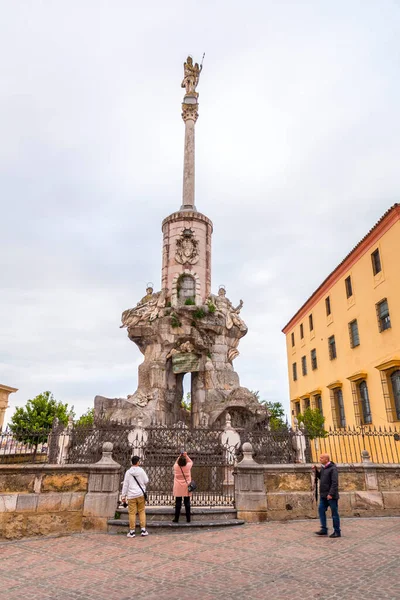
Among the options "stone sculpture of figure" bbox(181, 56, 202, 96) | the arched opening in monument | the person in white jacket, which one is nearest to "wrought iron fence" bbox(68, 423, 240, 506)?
the person in white jacket

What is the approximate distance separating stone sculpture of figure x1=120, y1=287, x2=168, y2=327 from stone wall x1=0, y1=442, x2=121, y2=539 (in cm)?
1045

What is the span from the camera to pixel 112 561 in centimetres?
624

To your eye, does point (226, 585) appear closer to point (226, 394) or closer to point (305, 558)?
point (305, 558)

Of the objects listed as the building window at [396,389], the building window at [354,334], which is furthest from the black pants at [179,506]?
the building window at [354,334]

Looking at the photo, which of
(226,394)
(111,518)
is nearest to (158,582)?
(111,518)

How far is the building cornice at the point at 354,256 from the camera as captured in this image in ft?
63.7

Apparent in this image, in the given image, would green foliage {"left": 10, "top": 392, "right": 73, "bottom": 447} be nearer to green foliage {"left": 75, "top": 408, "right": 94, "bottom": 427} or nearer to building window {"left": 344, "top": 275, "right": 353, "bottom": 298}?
green foliage {"left": 75, "top": 408, "right": 94, "bottom": 427}

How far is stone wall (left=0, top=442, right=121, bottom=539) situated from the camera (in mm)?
8430

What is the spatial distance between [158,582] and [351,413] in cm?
2002

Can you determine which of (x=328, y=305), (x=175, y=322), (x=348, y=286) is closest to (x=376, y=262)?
(x=348, y=286)

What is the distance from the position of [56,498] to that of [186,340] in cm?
1096

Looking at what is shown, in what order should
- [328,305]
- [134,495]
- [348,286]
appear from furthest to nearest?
[328,305] < [348,286] < [134,495]

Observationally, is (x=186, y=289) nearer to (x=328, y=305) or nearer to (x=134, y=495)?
(x=328, y=305)

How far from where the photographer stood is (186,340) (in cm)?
1914
